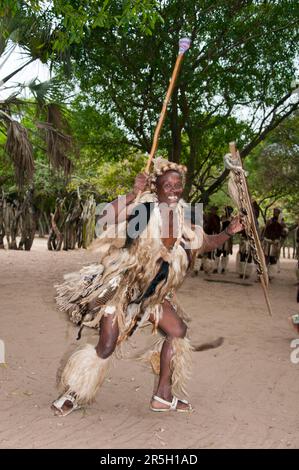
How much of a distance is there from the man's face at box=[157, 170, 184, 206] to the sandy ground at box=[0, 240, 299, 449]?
1578 mm

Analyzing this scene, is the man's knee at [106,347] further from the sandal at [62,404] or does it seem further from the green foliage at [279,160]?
the green foliage at [279,160]

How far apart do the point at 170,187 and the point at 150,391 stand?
184cm

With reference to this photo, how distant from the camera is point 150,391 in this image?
199 inches

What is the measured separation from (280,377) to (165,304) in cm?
190

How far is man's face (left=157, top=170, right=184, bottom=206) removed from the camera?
4.28 metres

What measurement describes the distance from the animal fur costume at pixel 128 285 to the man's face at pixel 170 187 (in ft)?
0.14

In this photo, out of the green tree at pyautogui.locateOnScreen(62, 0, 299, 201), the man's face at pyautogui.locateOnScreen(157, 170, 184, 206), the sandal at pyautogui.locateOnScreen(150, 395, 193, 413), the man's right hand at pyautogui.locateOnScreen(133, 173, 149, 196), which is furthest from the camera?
the green tree at pyautogui.locateOnScreen(62, 0, 299, 201)

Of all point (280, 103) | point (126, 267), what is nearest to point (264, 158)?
point (280, 103)

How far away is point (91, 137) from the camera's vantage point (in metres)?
16.7

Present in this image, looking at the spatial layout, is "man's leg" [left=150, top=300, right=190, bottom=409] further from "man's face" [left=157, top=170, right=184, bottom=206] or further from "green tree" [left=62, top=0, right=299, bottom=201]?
"green tree" [left=62, top=0, right=299, bottom=201]

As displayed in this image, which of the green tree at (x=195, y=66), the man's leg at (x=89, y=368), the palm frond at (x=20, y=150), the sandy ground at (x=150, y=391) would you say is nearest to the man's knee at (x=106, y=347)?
the man's leg at (x=89, y=368)

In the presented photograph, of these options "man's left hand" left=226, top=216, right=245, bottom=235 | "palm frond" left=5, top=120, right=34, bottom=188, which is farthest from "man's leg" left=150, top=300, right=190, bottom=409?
"palm frond" left=5, top=120, right=34, bottom=188

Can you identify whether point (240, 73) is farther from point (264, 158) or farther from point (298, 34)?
point (264, 158)

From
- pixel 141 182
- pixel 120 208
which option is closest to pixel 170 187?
pixel 141 182
